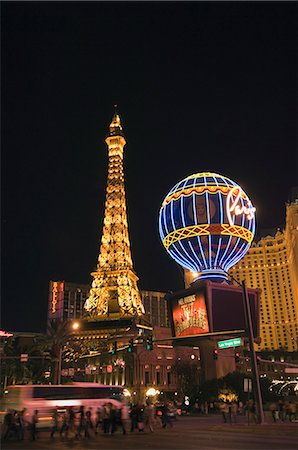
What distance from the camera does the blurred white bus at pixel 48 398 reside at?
23578mm

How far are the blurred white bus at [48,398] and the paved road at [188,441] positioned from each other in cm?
183

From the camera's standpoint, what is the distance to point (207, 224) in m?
44.0

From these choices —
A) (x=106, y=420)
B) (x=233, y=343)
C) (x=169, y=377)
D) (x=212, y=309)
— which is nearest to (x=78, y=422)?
(x=106, y=420)

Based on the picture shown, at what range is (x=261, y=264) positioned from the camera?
6014 inches

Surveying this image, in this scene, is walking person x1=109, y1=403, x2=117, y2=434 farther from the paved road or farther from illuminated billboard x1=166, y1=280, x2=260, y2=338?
illuminated billboard x1=166, y1=280, x2=260, y2=338

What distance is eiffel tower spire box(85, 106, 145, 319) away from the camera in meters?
100

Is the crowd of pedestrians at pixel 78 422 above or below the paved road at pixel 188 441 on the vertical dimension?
above

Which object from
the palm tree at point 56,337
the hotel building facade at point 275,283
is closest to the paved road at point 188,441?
the palm tree at point 56,337

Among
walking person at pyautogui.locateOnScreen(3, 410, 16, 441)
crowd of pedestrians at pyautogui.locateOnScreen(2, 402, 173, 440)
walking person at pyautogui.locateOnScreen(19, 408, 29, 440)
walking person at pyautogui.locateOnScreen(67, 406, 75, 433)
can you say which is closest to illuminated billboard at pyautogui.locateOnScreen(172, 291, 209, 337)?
crowd of pedestrians at pyautogui.locateOnScreen(2, 402, 173, 440)

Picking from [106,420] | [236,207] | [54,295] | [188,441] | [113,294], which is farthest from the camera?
[54,295]

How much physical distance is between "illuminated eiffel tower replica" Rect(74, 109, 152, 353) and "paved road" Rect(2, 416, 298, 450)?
67606mm

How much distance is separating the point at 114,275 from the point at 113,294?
451cm

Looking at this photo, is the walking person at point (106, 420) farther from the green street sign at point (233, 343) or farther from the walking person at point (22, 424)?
the green street sign at point (233, 343)

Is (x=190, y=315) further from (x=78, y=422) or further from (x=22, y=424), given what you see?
(x=22, y=424)
